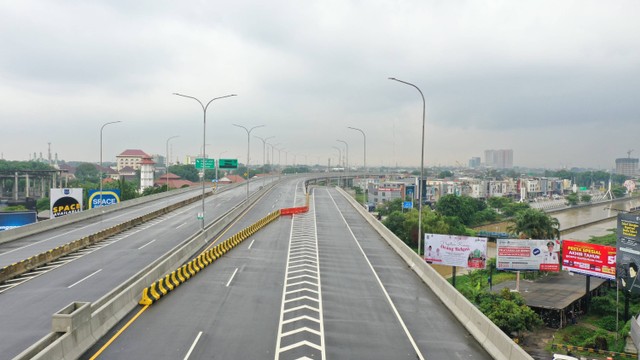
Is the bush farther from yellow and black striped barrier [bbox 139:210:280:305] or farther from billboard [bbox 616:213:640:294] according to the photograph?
yellow and black striped barrier [bbox 139:210:280:305]

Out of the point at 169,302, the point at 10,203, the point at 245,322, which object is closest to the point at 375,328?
the point at 245,322

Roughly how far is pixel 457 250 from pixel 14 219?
3847 centimetres

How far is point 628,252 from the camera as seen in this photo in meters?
31.6

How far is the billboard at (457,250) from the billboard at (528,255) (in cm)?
631

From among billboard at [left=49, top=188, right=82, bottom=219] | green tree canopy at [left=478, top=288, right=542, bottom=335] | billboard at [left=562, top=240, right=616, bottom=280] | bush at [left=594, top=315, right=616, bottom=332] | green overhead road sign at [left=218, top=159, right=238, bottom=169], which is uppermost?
green overhead road sign at [left=218, top=159, right=238, bottom=169]

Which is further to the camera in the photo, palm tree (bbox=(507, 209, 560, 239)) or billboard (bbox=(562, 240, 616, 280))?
palm tree (bbox=(507, 209, 560, 239))

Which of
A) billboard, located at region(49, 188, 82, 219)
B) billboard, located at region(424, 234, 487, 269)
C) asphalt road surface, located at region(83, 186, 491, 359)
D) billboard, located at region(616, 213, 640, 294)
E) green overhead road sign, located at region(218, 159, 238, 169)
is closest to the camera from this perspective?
asphalt road surface, located at region(83, 186, 491, 359)

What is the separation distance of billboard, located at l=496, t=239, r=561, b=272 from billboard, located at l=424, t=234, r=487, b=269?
6.31 m

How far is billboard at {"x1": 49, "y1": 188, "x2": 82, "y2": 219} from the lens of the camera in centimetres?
4891

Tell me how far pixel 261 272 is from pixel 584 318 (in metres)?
27.0

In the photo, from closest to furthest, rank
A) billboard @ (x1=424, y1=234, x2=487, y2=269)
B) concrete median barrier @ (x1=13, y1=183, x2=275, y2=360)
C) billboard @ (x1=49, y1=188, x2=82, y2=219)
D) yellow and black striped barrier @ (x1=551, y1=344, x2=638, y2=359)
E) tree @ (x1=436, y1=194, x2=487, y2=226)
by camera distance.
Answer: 1. concrete median barrier @ (x1=13, y1=183, x2=275, y2=360)
2. yellow and black striped barrier @ (x1=551, y1=344, x2=638, y2=359)
3. billboard @ (x1=424, y1=234, x2=487, y2=269)
4. billboard @ (x1=49, y1=188, x2=82, y2=219)
5. tree @ (x1=436, y1=194, x2=487, y2=226)

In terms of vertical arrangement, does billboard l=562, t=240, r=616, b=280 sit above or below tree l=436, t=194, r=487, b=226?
above

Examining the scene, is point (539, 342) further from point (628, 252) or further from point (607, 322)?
point (607, 322)

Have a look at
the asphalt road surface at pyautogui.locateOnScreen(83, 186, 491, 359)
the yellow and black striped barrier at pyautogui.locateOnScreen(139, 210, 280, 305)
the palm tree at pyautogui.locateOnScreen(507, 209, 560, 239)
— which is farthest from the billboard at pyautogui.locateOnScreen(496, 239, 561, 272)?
the yellow and black striped barrier at pyautogui.locateOnScreen(139, 210, 280, 305)
